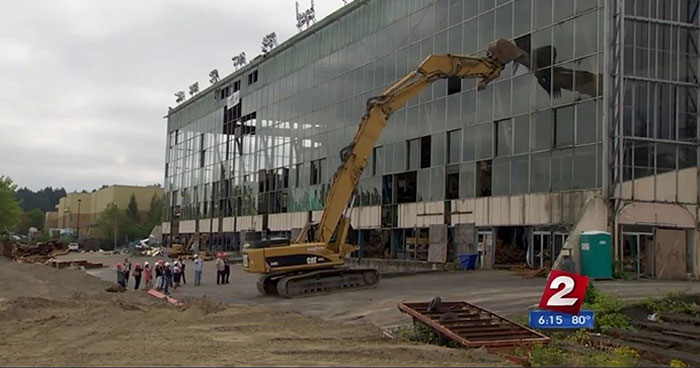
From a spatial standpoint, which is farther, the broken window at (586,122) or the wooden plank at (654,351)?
the broken window at (586,122)

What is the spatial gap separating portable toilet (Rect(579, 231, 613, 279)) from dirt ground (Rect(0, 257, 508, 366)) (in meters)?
13.1

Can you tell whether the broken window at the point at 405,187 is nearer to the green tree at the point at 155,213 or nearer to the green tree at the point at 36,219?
the green tree at the point at 155,213

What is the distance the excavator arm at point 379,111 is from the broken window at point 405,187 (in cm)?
1587

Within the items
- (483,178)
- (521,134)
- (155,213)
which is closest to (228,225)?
(483,178)

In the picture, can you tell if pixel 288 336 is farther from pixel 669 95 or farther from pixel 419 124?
pixel 419 124

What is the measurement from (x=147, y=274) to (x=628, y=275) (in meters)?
21.2

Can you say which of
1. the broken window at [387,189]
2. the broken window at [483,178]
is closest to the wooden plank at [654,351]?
the broken window at [483,178]

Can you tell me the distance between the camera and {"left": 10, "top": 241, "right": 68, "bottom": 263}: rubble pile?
71419 mm

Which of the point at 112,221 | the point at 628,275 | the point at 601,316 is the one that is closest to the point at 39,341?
the point at 601,316

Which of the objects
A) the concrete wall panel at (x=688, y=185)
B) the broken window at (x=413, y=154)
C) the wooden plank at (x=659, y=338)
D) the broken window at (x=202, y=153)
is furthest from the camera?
the broken window at (x=202, y=153)

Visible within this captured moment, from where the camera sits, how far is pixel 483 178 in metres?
38.6

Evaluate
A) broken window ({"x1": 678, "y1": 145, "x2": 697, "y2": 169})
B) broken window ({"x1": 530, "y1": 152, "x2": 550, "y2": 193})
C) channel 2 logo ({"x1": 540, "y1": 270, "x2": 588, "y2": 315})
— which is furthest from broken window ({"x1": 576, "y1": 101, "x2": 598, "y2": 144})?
channel 2 logo ({"x1": 540, "y1": 270, "x2": 588, "y2": 315})

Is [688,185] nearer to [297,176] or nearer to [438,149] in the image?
[438,149]

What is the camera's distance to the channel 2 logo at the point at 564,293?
13.0 metres
